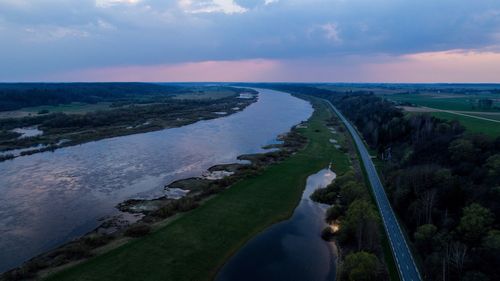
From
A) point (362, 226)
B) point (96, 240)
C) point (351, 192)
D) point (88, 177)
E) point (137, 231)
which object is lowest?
point (96, 240)

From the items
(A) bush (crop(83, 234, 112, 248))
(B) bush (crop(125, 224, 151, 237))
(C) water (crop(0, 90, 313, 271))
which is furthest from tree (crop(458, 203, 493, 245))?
(C) water (crop(0, 90, 313, 271))

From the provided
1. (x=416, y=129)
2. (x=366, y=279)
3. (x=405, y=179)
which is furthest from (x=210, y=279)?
(x=416, y=129)

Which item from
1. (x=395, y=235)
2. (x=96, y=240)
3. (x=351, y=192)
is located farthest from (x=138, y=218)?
(x=395, y=235)

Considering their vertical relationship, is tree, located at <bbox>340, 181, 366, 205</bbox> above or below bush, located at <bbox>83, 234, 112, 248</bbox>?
above

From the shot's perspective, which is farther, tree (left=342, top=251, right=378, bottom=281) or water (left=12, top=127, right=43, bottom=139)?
water (left=12, top=127, right=43, bottom=139)

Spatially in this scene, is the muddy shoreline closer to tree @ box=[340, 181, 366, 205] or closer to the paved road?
tree @ box=[340, 181, 366, 205]

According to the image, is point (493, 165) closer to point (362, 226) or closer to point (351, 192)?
point (351, 192)

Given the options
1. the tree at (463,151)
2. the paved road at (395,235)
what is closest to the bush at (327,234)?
the paved road at (395,235)
